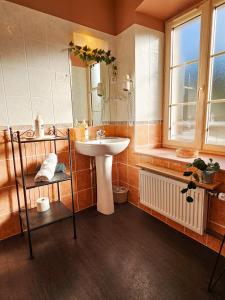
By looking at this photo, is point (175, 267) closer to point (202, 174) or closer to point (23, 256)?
point (202, 174)

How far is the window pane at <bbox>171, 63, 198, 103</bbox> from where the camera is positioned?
1813 mm

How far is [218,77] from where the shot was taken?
5.35 ft

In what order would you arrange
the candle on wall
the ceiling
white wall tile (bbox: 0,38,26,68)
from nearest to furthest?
white wall tile (bbox: 0,38,26,68), the ceiling, the candle on wall

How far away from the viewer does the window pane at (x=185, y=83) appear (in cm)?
181

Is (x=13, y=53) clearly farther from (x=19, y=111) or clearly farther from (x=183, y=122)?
(x=183, y=122)

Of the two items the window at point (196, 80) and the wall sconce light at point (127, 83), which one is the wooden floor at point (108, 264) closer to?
the window at point (196, 80)

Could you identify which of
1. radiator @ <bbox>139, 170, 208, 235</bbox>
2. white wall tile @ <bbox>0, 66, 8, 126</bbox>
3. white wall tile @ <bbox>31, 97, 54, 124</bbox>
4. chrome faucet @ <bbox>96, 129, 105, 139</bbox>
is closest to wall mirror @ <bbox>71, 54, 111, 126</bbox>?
chrome faucet @ <bbox>96, 129, 105, 139</bbox>

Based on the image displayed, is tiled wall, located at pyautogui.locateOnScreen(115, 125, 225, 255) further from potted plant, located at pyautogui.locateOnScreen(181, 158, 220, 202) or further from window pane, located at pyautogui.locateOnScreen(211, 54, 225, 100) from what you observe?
window pane, located at pyautogui.locateOnScreen(211, 54, 225, 100)

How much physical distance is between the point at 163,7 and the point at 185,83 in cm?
75

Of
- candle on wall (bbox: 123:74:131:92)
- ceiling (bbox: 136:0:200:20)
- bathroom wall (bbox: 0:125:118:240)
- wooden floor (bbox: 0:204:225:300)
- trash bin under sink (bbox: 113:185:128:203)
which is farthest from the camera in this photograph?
trash bin under sink (bbox: 113:185:128:203)

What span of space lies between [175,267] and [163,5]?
2.25 m

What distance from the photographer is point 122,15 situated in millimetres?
1958

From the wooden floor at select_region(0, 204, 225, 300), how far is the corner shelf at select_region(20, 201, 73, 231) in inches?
8.2

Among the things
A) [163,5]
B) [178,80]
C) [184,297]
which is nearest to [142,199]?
[184,297]
